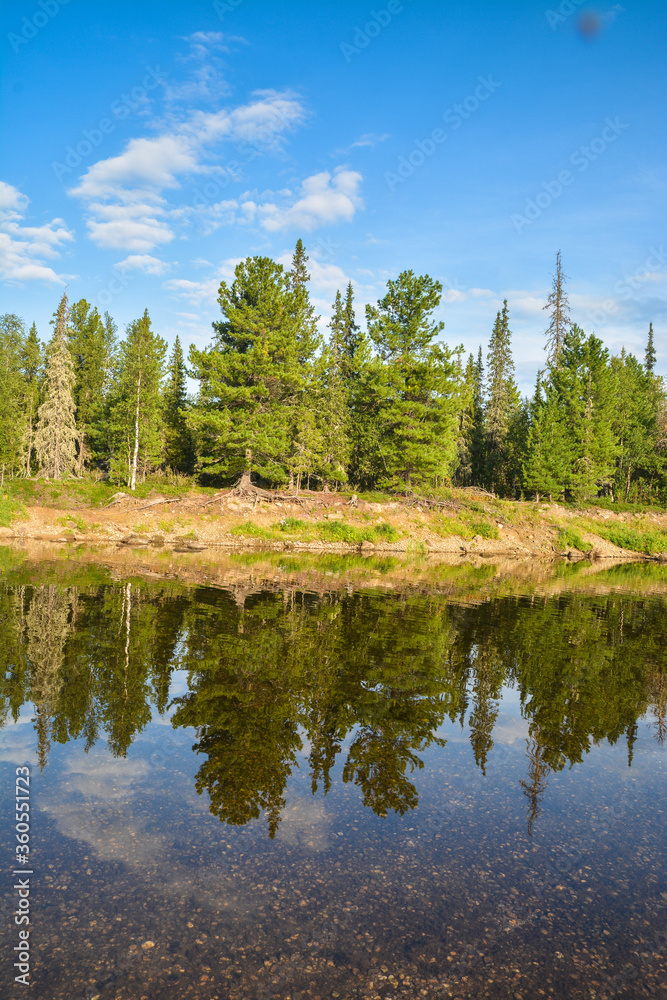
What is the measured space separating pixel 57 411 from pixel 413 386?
29.5 metres

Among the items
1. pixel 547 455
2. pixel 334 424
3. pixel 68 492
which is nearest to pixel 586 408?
pixel 547 455

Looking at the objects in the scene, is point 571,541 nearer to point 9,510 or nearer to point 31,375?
point 9,510

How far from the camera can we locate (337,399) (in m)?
51.7

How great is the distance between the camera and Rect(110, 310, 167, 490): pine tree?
48.4m

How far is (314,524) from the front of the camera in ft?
130

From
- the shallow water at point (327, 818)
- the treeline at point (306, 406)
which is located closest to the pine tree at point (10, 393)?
the treeline at point (306, 406)

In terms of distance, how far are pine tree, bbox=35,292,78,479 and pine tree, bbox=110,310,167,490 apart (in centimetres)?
458

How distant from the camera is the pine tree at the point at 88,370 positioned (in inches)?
2254

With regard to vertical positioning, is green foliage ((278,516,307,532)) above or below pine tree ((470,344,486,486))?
below

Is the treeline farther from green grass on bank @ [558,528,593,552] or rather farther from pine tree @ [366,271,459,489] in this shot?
green grass on bank @ [558,528,593,552]

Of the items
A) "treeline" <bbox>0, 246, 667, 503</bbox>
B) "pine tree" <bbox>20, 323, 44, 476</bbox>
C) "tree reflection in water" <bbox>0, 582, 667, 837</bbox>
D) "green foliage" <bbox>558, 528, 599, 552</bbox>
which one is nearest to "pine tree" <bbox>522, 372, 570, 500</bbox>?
"treeline" <bbox>0, 246, 667, 503</bbox>

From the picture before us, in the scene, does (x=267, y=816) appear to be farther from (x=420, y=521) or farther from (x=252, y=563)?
(x=420, y=521)

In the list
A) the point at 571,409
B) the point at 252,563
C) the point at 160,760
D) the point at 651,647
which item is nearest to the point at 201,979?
the point at 160,760

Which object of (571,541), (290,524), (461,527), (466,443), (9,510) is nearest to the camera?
(9,510)
